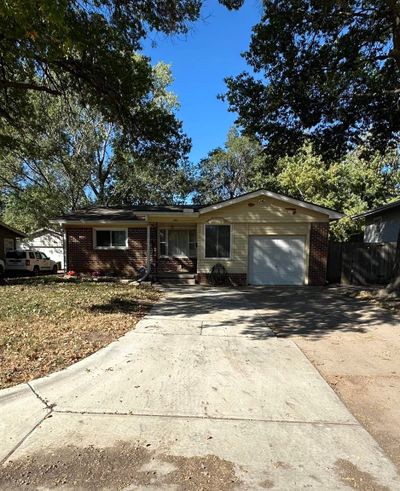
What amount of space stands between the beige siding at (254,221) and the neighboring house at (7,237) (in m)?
16.8

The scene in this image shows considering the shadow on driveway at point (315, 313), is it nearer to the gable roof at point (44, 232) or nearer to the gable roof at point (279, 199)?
the gable roof at point (279, 199)

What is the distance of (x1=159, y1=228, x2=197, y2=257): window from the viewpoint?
58.9 feet

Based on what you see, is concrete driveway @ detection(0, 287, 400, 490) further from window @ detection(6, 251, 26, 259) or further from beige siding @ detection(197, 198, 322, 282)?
window @ detection(6, 251, 26, 259)

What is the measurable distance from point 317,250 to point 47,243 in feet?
94.5

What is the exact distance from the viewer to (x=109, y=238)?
18.1 meters

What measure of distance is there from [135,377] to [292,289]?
10600mm

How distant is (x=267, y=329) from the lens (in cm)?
759

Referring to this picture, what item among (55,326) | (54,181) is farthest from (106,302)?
(54,181)

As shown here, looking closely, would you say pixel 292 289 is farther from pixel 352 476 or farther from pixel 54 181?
pixel 54 181

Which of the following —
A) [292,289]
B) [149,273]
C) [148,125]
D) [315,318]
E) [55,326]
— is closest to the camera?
[55,326]

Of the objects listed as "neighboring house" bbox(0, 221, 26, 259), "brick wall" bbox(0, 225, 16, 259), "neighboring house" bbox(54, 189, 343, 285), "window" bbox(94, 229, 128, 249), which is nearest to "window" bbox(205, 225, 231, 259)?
"neighboring house" bbox(54, 189, 343, 285)

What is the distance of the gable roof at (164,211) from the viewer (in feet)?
50.7

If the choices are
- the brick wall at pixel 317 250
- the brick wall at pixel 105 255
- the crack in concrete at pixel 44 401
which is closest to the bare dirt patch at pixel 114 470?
Result: the crack in concrete at pixel 44 401

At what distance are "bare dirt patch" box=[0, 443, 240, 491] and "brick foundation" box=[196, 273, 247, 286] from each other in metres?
12.9
